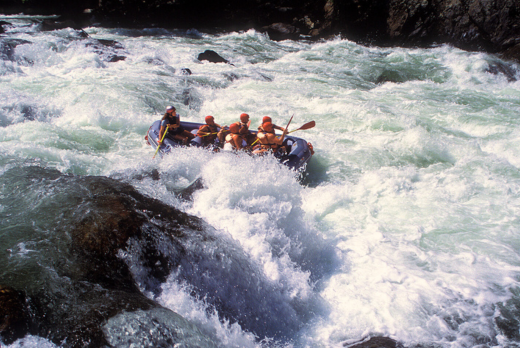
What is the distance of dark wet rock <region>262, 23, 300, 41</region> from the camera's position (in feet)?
57.9

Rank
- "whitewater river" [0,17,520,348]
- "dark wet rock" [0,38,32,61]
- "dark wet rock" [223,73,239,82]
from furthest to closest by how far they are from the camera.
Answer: "dark wet rock" [223,73,239,82], "dark wet rock" [0,38,32,61], "whitewater river" [0,17,520,348]

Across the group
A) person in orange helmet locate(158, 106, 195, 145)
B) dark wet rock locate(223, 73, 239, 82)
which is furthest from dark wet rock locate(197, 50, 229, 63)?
person in orange helmet locate(158, 106, 195, 145)

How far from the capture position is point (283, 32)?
17750 millimetres

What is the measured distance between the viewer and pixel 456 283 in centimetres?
394

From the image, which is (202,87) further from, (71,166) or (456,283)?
(456,283)

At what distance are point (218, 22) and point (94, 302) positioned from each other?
62.6 feet

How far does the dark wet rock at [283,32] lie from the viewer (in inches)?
695

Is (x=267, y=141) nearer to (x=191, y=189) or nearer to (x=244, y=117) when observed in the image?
(x=244, y=117)

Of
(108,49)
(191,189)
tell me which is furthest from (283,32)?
(191,189)

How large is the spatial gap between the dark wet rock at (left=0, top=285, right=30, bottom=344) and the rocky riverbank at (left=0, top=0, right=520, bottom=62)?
15466 mm

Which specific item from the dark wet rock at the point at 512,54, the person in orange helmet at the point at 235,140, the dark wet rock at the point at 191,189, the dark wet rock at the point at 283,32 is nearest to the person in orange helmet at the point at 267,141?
the person in orange helmet at the point at 235,140

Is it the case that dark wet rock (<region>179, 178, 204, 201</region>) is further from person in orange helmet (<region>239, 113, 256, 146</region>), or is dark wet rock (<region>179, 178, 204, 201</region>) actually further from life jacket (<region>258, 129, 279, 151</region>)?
person in orange helmet (<region>239, 113, 256, 146</region>)

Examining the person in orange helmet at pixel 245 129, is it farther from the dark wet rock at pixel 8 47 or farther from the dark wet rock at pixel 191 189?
the dark wet rock at pixel 8 47

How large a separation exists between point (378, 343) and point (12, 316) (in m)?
2.93
